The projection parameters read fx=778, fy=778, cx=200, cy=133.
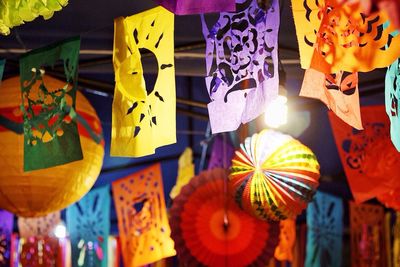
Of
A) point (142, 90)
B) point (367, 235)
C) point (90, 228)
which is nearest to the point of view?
point (142, 90)

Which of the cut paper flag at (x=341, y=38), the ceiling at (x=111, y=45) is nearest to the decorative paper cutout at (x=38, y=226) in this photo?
the ceiling at (x=111, y=45)

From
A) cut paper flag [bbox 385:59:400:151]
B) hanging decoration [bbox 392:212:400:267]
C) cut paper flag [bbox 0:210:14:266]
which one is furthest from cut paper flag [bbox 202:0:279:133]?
cut paper flag [bbox 0:210:14:266]

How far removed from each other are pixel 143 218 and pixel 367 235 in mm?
2144

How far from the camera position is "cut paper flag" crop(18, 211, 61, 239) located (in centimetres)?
673

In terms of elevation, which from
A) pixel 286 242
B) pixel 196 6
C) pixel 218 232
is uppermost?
pixel 196 6

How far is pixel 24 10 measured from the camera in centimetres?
326

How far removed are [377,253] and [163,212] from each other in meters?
2.09

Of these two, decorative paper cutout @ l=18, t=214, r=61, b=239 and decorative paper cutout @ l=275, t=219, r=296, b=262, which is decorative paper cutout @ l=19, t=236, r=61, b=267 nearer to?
decorative paper cutout @ l=18, t=214, r=61, b=239

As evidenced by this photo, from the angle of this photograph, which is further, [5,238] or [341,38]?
[5,238]

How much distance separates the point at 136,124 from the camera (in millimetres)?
3506

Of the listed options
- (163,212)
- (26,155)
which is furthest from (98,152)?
(163,212)

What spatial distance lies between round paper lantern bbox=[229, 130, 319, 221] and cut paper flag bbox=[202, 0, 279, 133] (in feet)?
4.62

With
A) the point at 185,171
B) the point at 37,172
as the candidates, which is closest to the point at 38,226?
the point at 185,171

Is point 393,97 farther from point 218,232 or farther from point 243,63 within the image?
point 218,232
